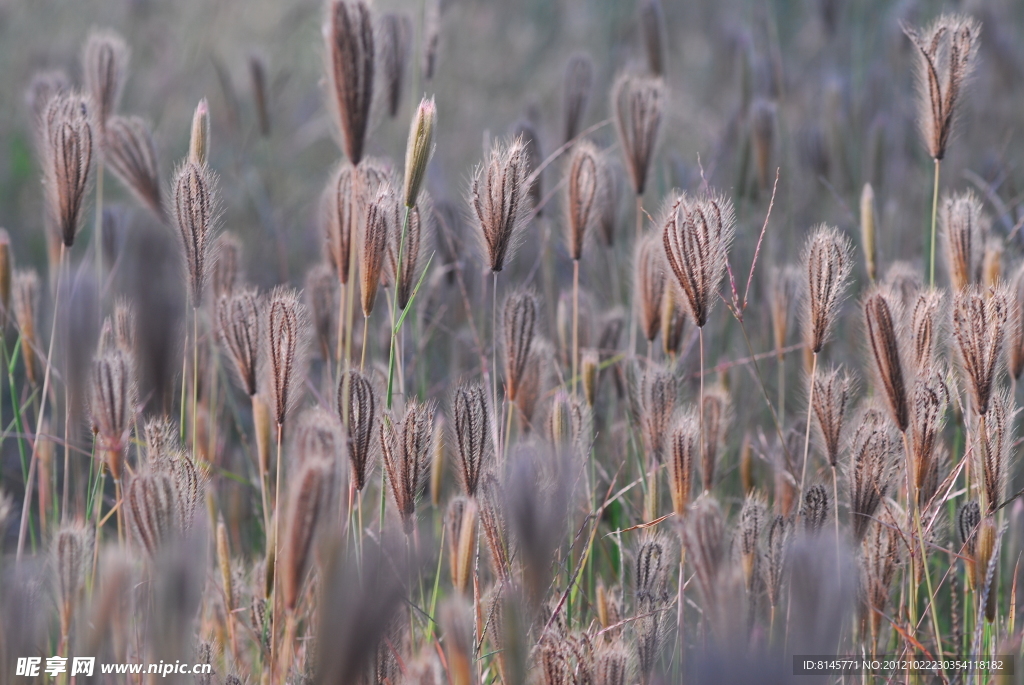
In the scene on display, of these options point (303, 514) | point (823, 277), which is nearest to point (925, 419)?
point (823, 277)

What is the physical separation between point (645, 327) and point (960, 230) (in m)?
0.44

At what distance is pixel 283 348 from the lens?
3.11 feet

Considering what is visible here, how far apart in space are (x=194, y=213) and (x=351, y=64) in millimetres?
254

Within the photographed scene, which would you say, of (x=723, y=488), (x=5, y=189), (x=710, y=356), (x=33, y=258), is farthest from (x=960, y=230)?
(x=5, y=189)

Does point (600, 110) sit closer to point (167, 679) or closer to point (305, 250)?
point (305, 250)

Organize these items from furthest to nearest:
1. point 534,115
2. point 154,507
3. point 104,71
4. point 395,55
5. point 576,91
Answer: point 534,115, point 576,91, point 395,55, point 104,71, point 154,507

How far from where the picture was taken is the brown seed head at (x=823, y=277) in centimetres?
103

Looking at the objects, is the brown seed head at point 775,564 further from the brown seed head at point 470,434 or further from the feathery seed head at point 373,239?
the feathery seed head at point 373,239

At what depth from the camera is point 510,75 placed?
13.6ft

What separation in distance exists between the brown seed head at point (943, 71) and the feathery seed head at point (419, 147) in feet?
2.00

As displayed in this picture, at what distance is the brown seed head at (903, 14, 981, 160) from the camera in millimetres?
1118

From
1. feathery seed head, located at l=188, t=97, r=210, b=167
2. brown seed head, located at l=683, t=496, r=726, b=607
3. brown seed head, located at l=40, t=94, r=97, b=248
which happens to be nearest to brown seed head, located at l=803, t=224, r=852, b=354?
brown seed head, located at l=683, t=496, r=726, b=607

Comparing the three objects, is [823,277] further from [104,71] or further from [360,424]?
[104,71]

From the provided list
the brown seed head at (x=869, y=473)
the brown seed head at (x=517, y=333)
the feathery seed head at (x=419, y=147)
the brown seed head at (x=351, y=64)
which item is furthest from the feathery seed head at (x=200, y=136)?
the brown seed head at (x=869, y=473)
